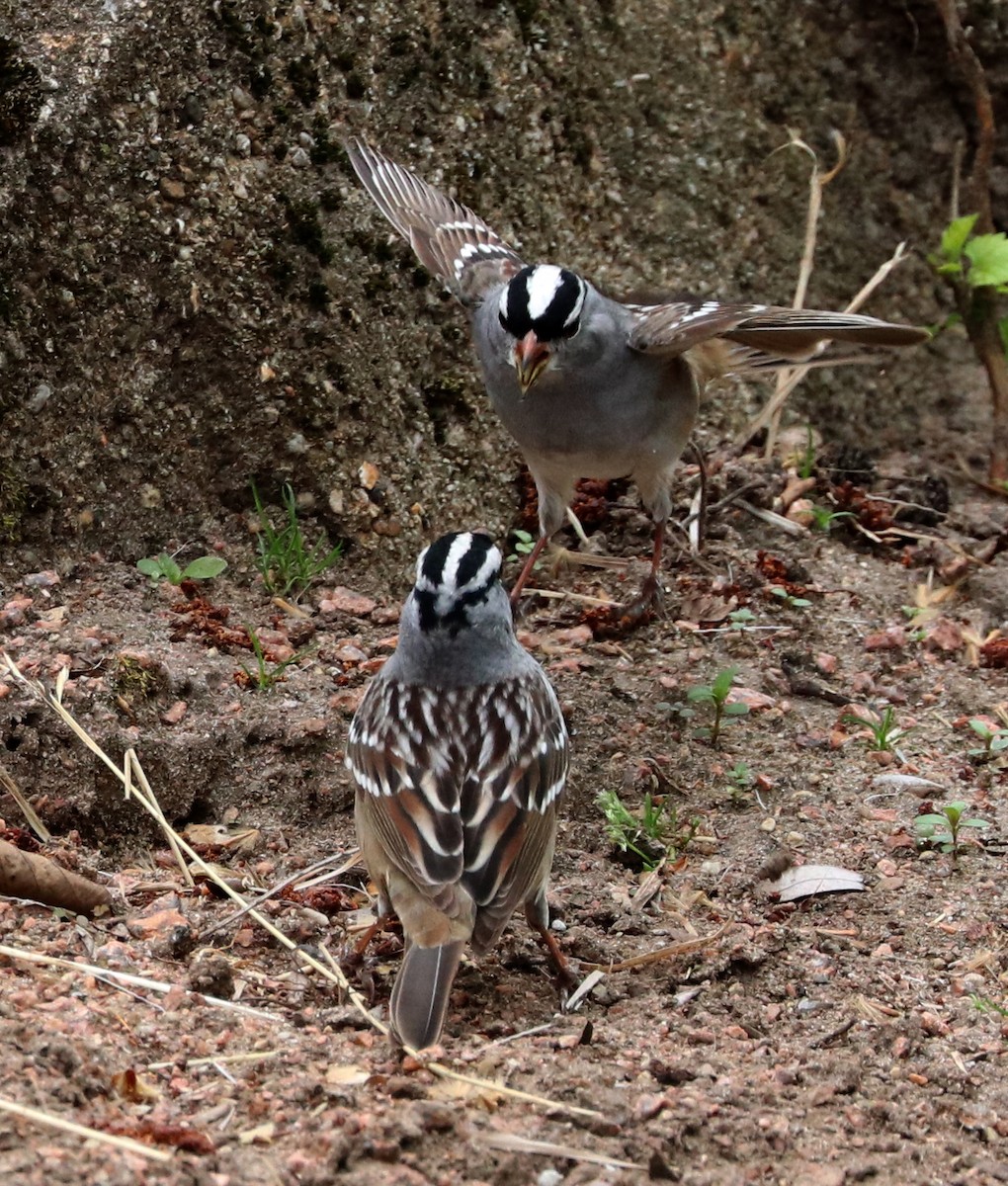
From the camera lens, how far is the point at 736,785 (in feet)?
17.3

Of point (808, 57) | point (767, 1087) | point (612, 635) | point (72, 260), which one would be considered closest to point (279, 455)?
point (72, 260)

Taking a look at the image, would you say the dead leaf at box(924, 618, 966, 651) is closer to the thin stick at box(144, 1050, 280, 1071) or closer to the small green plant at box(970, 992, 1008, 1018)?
the small green plant at box(970, 992, 1008, 1018)

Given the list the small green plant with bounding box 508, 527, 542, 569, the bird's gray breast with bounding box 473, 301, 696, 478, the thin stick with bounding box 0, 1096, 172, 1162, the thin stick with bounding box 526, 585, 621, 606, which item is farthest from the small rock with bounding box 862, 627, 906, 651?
the thin stick with bounding box 0, 1096, 172, 1162

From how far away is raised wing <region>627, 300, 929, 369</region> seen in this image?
570 centimetres

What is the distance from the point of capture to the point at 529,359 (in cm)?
542

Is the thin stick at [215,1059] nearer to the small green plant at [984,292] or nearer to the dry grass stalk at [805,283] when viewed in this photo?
the dry grass stalk at [805,283]

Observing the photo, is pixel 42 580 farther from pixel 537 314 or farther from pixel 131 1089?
pixel 131 1089

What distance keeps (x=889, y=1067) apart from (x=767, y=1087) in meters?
0.40

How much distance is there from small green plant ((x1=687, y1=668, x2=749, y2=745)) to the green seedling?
401 mm

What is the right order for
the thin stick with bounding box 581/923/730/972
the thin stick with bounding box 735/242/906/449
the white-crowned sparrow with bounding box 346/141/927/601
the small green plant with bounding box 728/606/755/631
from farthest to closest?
the thin stick with bounding box 735/242/906/449
the small green plant with bounding box 728/606/755/631
the white-crowned sparrow with bounding box 346/141/927/601
the thin stick with bounding box 581/923/730/972

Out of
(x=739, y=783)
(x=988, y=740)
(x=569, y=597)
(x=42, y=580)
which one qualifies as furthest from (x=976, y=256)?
(x=42, y=580)

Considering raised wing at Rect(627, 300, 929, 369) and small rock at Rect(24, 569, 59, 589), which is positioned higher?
raised wing at Rect(627, 300, 929, 369)

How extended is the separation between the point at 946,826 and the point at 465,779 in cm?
168

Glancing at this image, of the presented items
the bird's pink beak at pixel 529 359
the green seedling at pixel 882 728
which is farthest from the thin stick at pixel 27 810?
the green seedling at pixel 882 728
